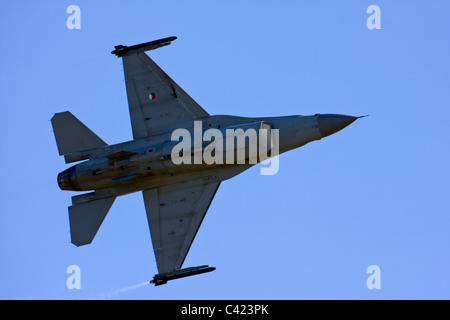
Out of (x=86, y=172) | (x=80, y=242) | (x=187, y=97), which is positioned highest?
(x=187, y=97)

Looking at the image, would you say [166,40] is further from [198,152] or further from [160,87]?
[198,152]

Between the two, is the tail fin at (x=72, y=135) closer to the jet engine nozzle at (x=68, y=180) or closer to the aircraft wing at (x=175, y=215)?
the jet engine nozzle at (x=68, y=180)

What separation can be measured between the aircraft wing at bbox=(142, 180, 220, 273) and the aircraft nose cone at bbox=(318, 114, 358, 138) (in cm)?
416

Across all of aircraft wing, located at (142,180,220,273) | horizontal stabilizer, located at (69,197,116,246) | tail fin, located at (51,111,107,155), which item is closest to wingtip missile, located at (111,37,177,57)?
tail fin, located at (51,111,107,155)

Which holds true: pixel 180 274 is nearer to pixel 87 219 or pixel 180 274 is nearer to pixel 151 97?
pixel 87 219

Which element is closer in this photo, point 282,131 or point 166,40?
point 282,131

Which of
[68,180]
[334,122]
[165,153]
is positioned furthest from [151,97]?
[334,122]

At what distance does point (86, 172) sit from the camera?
35.8m

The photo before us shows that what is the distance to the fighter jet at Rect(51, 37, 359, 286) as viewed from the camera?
34.9 meters

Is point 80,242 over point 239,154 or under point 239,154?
under

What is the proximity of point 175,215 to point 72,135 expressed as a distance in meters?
4.83

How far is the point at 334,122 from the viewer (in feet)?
114

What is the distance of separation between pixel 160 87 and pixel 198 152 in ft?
11.2

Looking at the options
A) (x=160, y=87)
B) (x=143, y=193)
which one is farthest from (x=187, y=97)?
(x=143, y=193)
